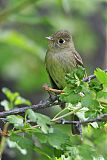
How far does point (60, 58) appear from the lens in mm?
4547

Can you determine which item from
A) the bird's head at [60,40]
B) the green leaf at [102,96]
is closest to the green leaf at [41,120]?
the green leaf at [102,96]

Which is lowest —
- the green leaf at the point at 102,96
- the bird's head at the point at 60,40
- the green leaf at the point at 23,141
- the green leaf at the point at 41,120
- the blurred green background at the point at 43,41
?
the green leaf at the point at 23,141

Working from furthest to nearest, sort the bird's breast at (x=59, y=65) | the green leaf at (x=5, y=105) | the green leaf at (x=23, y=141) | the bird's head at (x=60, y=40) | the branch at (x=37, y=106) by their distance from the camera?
the bird's head at (x=60, y=40) < the bird's breast at (x=59, y=65) < the green leaf at (x=5, y=105) < the branch at (x=37, y=106) < the green leaf at (x=23, y=141)

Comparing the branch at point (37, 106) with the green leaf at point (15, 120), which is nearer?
the green leaf at point (15, 120)

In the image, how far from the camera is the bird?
426cm

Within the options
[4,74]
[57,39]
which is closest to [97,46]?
[4,74]

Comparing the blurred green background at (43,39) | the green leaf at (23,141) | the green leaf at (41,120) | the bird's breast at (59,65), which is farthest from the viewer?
the blurred green background at (43,39)

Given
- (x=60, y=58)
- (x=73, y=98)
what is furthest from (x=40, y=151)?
(x=60, y=58)

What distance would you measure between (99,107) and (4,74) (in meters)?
6.25

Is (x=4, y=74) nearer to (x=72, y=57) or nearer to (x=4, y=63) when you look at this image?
(x=4, y=63)

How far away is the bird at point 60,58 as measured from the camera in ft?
14.0

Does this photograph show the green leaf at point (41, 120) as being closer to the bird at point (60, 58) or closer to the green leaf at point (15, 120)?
the green leaf at point (15, 120)

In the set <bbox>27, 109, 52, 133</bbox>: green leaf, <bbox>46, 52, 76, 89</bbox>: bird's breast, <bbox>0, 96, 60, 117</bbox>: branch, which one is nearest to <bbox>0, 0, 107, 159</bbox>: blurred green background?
<bbox>46, 52, 76, 89</bbox>: bird's breast

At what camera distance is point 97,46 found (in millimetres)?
10953
